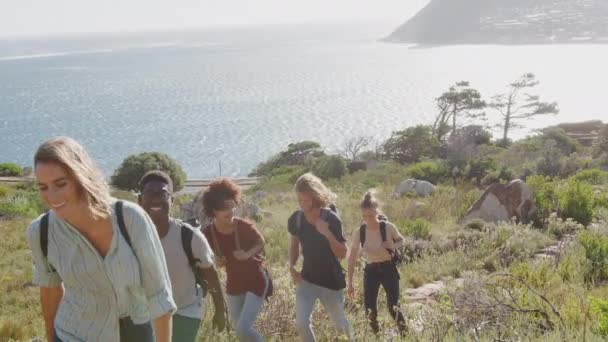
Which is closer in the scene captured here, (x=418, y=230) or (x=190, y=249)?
(x=190, y=249)

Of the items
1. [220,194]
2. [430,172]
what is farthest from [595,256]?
[430,172]

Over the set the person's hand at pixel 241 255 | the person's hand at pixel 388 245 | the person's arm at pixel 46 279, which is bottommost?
the person's hand at pixel 388 245

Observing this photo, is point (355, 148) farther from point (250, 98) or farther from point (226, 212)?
point (250, 98)

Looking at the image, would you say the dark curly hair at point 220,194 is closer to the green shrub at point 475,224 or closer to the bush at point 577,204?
the green shrub at point 475,224

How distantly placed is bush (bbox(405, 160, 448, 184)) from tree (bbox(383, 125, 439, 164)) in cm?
1197

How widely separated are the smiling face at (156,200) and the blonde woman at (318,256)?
4.93ft

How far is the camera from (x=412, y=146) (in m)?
37.4

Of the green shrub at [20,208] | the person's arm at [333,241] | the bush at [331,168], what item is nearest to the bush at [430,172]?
the bush at [331,168]

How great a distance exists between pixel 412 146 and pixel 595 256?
3015 centimetres

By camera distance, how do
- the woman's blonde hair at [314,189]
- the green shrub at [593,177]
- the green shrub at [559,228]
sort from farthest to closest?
the green shrub at [593,177] → the green shrub at [559,228] → the woman's blonde hair at [314,189]

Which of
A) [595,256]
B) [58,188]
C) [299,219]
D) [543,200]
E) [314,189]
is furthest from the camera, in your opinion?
[543,200]

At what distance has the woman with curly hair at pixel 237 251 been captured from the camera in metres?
4.43

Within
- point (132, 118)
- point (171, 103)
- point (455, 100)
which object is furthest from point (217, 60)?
point (455, 100)

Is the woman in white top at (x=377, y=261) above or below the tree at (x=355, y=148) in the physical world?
above
